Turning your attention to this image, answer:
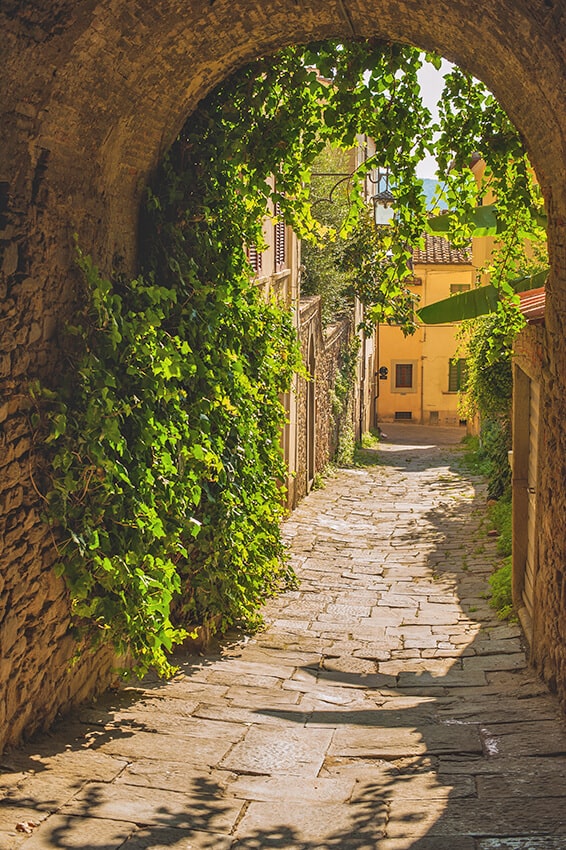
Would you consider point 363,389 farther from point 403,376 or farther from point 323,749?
point 323,749

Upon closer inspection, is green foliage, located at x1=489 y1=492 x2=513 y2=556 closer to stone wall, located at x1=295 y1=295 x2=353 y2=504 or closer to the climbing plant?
stone wall, located at x1=295 y1=295 x2=353 y2=504

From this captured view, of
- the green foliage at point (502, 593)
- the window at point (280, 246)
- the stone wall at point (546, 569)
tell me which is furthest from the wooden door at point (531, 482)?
the window at point (280, 246)

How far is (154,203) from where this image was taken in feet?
23.2

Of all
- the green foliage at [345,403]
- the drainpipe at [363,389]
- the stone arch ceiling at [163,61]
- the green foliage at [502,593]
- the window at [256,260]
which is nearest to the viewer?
the stone arch ceiling at [163,61]

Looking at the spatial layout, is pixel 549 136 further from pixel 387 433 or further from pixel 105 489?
pixel 387 433

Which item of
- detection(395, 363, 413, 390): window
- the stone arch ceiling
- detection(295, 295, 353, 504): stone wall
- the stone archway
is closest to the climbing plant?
the stone archway

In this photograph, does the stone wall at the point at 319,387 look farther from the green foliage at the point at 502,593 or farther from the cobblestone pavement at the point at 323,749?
the cobblestone pavement at the point at 323,749

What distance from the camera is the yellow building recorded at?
36375mm

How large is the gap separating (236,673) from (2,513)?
2.77 metres

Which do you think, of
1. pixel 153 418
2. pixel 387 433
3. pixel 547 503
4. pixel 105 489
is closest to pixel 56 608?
pixel 105 489

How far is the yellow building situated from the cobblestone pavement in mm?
26725

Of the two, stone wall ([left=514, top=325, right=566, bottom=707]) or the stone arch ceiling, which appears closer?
the stone arch ceiling

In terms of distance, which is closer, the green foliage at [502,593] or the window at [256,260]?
the green foliage at [502,593]

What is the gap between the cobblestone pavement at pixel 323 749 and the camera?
4.60m
